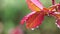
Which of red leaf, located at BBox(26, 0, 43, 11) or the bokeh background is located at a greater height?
the bokeh background

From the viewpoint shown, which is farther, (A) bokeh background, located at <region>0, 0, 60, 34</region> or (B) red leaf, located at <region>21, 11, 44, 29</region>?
(A) bokeh background, located at <region>0, 0, 60, 34</region>

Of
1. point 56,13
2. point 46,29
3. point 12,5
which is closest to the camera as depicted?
point 56,13

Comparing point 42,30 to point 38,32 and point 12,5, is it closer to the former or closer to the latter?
point 38,32

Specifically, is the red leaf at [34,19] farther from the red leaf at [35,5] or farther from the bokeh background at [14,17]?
the bokeh background at [14,17]

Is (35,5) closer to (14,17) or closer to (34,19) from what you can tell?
(34,19)

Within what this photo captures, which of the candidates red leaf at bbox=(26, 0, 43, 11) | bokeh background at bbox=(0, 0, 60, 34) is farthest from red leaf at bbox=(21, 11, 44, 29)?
bokeh background at bbox=(0, 0, 60, 34)

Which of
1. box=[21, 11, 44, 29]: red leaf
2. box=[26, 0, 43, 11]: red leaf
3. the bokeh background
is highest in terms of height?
the bokeh background

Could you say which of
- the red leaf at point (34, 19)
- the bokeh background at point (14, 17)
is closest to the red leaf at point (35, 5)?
the red leaf at point (34, 19)

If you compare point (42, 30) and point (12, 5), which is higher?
point (12, 5)

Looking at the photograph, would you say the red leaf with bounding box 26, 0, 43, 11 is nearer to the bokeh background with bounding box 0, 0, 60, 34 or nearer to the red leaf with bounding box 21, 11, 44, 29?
the red leaf with bounding box 21, 11, 44, 29

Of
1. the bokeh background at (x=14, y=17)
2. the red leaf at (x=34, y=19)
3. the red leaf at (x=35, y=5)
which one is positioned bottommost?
the red leaf at (x=34, y=19)

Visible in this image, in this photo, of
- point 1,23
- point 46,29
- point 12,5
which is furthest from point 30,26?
point 1,23
